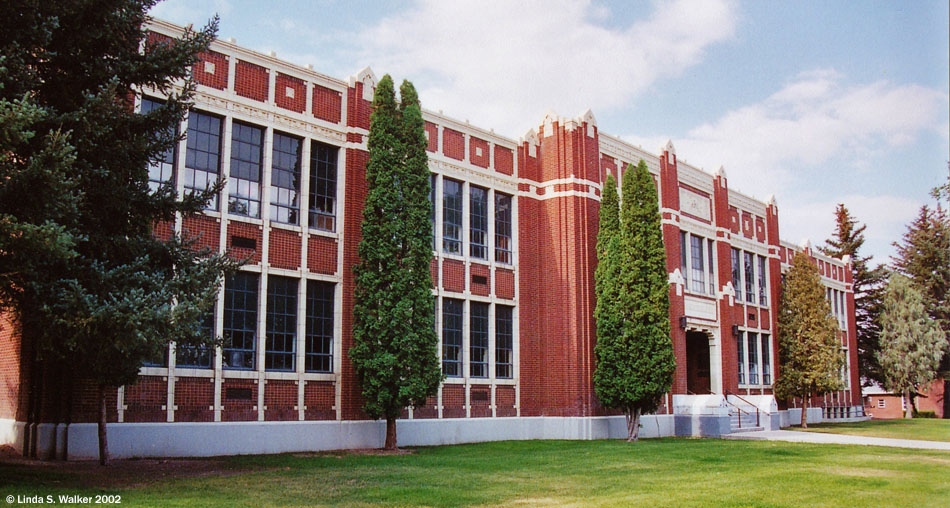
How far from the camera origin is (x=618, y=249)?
24.9 meters

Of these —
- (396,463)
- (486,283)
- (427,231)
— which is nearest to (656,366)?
(486,283)

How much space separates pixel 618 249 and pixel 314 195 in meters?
9.59

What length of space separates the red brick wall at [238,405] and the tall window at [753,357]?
79.4ft

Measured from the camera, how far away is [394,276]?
19312mm

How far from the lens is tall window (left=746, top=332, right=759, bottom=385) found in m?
35.7

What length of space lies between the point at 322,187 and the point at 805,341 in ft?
80.0

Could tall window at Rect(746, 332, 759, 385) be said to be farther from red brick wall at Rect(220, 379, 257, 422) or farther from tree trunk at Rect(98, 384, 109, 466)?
tree trunk at Rect(98, 384, 109, 466)

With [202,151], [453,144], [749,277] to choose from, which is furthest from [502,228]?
[749,277]

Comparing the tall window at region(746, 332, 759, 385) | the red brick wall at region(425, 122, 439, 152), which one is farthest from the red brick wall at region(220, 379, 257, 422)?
the tall window at region(746, 332, 759, 385)

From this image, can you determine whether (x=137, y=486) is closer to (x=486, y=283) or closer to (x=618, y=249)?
(x=486, y=283)

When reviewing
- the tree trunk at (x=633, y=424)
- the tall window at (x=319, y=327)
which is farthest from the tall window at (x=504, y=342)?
the tall window at (x=319, y=327)

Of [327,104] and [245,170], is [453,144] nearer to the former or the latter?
[327,104]

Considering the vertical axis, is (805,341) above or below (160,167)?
below

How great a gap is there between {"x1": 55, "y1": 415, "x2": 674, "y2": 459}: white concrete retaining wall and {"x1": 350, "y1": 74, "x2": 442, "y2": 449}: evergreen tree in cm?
120
